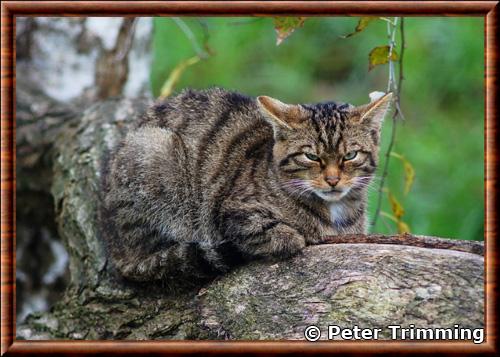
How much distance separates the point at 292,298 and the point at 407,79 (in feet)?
11.5

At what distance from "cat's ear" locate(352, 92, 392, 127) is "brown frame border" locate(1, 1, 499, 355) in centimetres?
63

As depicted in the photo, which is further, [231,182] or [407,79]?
[407,79]

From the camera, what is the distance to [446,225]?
5418mm

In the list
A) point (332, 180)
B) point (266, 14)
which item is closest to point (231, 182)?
point (332, 180)

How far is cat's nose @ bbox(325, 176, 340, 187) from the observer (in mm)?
3412

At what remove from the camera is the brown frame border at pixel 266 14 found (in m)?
2.81

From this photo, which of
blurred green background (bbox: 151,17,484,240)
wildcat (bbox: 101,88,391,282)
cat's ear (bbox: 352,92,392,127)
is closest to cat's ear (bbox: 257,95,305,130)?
wildcat (bbox: 101,88,391,282)

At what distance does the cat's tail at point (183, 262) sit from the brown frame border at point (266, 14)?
2.06ft

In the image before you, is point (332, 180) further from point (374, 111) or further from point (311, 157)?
point (374, 111)

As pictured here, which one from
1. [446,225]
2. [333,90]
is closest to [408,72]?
[333,90]

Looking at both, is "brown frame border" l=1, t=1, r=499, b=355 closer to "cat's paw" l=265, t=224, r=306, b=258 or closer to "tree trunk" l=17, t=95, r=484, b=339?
"tree trunk" l=17, t=95, r=484, b=339

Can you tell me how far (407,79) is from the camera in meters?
6.20

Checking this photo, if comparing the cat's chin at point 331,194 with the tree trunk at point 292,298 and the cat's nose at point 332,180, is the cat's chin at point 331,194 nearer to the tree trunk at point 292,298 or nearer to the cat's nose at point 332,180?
the cat's nose at point 332,180

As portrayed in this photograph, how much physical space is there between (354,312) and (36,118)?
9.09ft
